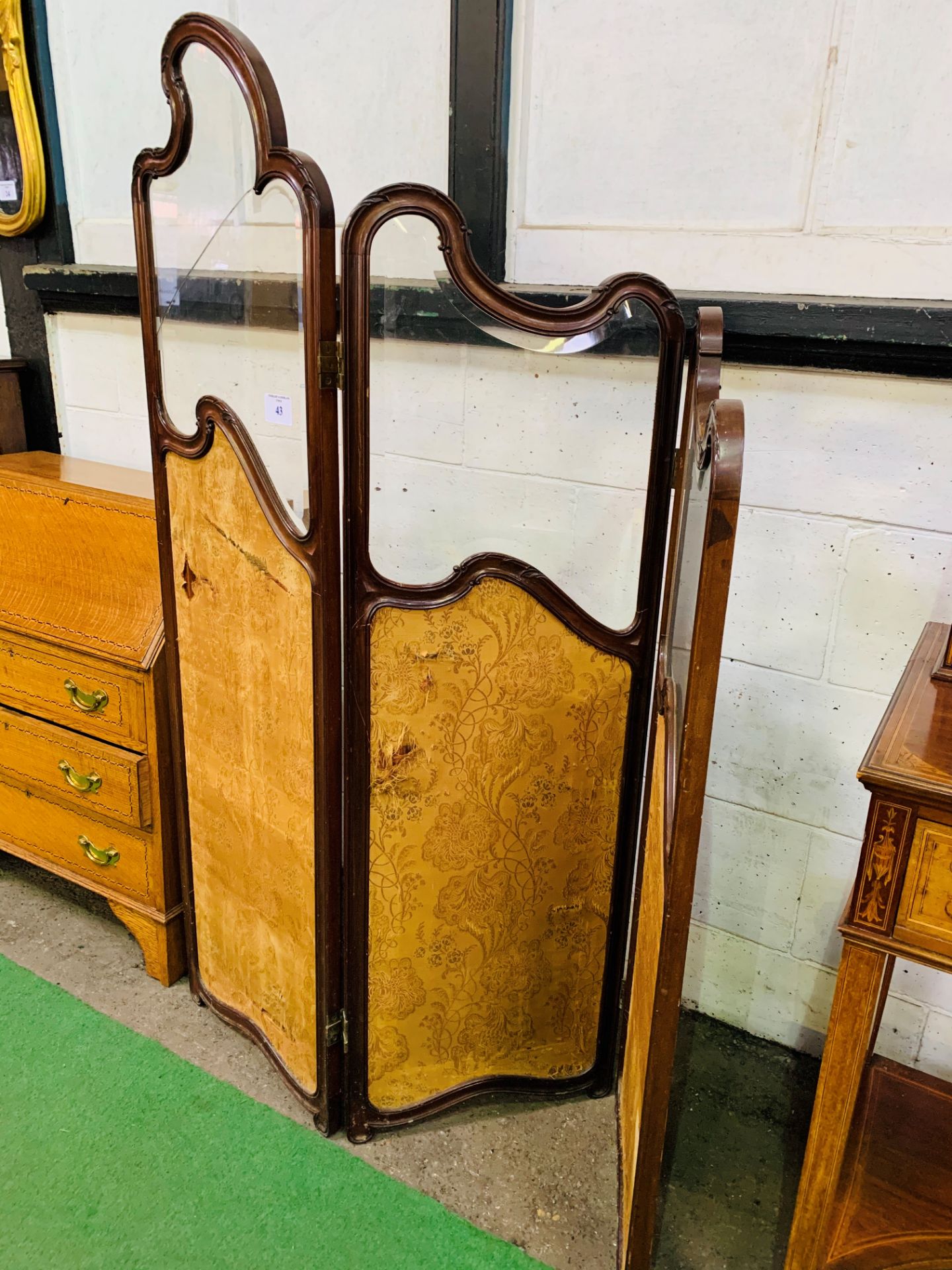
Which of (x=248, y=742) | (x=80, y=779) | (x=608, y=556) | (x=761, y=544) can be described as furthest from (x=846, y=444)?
(x=80, y=779)

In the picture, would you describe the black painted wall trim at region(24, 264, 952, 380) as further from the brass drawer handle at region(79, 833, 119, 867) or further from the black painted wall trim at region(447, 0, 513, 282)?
the brass drawer handle at region(79, 833, 119, 867)

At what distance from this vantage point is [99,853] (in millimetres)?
1837

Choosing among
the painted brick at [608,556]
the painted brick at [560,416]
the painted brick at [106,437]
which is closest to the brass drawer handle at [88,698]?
the painted brick at [106,437]

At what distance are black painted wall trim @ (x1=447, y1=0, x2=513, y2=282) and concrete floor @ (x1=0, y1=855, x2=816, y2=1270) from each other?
148cm

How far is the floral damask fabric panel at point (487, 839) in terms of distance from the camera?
4.31 feet

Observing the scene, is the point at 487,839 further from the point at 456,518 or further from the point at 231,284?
the point at 231,284

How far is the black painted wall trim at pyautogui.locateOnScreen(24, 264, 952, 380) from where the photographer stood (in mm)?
1240

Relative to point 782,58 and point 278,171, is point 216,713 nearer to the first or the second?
point 278,171

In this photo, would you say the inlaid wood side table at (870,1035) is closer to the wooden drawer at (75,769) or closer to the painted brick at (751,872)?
the painted brick at (751,872)

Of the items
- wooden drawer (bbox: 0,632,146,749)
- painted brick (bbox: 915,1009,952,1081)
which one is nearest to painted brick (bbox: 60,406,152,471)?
wooden drawer (bbox: 0,632,146,749)

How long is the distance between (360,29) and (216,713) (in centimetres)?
124

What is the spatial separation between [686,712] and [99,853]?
4.52 ft

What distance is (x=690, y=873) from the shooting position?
0.96 metres

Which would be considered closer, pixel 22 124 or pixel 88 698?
pixel 88 698
